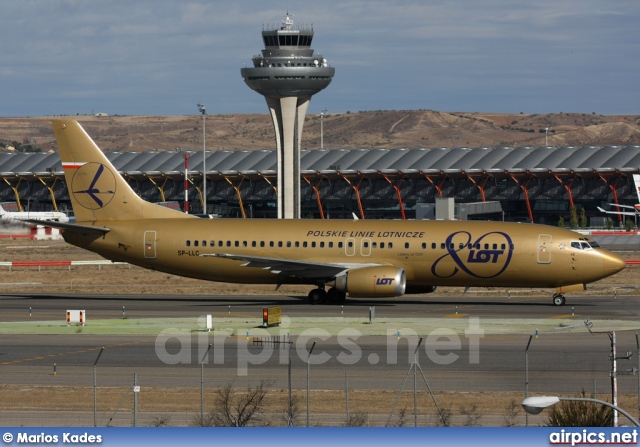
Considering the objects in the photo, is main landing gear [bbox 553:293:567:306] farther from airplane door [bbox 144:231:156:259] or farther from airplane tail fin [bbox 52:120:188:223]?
airplane door [bbox 144:231:156:259]

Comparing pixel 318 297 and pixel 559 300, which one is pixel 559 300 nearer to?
pixel 559 300

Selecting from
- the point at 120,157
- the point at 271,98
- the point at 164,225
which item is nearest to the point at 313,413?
the point at 164,225

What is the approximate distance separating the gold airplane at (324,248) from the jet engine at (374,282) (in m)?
0.05

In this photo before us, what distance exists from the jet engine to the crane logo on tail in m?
13.9

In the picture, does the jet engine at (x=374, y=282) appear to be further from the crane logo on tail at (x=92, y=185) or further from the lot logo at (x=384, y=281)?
the crane logo on tail at (x=92, y=185)

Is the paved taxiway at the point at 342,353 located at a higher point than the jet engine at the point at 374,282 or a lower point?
lower

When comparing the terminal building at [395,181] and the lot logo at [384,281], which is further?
the terminal building at [395,181]

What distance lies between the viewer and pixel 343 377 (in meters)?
33.6

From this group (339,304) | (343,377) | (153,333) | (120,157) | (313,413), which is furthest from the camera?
(120,157)

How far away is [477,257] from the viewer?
53594mm

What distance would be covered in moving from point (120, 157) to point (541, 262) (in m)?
142

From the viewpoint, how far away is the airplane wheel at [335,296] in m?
55.5

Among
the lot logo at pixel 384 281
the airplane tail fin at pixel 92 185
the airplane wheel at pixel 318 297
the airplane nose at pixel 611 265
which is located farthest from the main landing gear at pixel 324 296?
the airplane nose at pixel 611 265

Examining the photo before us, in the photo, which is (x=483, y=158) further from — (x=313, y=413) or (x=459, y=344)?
(x=313, y=413)
